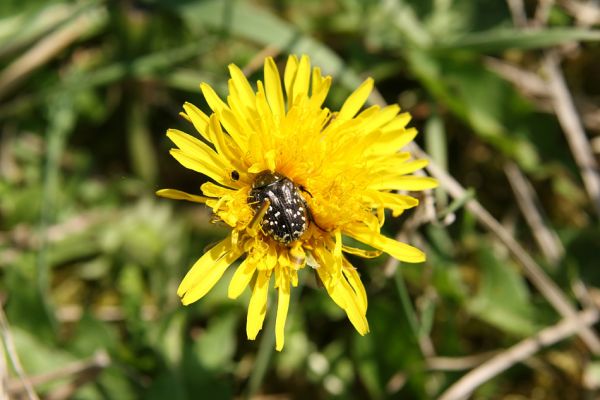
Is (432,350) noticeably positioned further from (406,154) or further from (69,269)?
(69,269)

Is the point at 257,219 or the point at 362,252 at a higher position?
the point at 257,219

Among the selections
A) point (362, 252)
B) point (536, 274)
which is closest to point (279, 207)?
point (362, 252)

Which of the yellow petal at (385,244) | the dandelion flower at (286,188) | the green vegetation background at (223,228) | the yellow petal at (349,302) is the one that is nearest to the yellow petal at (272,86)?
the dandelion flower at (286,188)

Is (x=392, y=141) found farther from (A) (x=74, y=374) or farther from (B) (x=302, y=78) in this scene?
(A) (x=74, y=374)

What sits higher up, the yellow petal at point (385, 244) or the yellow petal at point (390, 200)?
the yellow petal at point (390, 200)

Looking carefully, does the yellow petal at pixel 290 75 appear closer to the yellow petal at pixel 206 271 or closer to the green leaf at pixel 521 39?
the yellow petal at pixel 206 271

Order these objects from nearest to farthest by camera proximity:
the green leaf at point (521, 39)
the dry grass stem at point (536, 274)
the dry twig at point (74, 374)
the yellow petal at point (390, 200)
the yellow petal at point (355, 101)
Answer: the yellow petal at point (390, 200) < the yellow petal at point (355, 101) < the dry twig at point (74, 374) < the dry grass stem at point (536, 274) < the green leaf at point (521, 39)

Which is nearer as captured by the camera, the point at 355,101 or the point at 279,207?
the point at 279,207

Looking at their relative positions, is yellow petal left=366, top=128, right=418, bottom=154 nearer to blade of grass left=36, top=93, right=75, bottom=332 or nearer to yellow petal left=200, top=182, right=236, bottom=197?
yellow petal left=200, top=182, right=236, bottom=197
